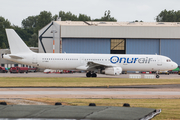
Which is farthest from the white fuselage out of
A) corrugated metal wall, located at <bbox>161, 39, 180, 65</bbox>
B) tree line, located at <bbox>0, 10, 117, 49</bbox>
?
tree line, located at <bbox>0, 10, 117, 49</bbox>

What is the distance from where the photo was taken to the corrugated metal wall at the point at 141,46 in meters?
81.3

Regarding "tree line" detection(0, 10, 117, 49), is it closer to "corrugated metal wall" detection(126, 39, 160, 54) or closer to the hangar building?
the hangar building

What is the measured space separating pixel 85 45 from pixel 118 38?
9.06 metres

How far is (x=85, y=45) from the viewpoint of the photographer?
81.4m

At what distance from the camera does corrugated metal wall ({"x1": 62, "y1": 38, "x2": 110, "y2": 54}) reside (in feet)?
266

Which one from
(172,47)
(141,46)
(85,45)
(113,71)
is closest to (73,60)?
(113,71)

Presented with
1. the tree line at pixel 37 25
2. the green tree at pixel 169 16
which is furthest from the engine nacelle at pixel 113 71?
the green tree at pixel 169 16

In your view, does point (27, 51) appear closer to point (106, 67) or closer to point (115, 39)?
point (106, 67)

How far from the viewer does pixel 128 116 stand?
7.29 metres

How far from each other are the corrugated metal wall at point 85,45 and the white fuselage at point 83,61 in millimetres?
31012

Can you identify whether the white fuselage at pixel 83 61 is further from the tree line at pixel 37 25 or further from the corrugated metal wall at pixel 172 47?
the tree line at pixel 37 25

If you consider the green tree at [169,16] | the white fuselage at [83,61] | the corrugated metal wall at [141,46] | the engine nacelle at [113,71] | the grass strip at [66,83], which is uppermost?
the green tree at [169,16]

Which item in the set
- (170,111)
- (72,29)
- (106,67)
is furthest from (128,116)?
(72,29)

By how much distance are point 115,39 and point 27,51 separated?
1480 inches
